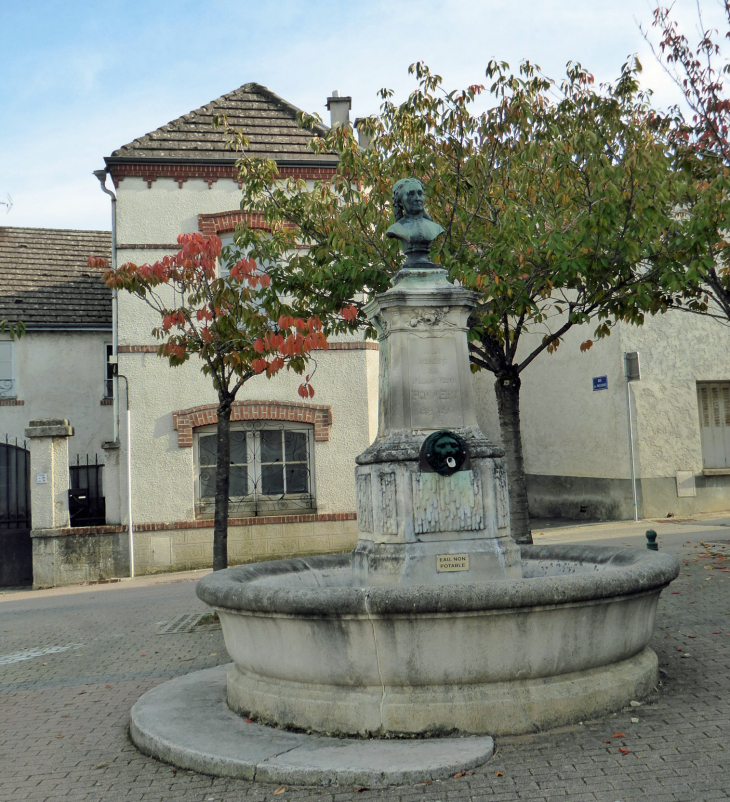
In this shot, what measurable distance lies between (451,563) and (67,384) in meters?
14.2

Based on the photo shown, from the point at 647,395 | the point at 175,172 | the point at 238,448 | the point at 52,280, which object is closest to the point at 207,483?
the point at 238,448

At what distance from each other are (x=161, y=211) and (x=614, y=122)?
27.1ft

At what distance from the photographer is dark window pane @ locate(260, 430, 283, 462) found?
1426 cm

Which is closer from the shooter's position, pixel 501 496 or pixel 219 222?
pixel 501 496

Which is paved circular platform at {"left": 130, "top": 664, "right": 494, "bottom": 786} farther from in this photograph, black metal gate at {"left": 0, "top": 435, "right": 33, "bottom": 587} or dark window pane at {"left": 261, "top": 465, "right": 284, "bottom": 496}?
black metal gate at {"left": 0, "top": 435, "right": 33, "bottom": 587}

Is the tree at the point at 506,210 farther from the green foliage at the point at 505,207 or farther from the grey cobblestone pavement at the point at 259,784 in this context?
the grey cobblestone pavement at the point at 259,784

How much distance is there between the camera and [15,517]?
1441cm

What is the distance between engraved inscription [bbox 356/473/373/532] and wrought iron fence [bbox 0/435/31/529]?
410 inches

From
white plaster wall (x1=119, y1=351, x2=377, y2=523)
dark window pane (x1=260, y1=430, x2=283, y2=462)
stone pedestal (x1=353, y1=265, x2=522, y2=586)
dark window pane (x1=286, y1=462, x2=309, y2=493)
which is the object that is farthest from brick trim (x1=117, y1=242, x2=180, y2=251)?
stone pedestal (x1=353, y1=265, x2=522, y2=586)

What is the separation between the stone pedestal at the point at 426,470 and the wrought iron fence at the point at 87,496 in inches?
385

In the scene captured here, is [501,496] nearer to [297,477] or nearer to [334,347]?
[297,477]

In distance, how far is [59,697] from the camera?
640 centimetres

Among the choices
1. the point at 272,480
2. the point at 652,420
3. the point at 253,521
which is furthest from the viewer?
the point at 652,420

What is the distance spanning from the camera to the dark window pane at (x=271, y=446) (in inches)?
561
